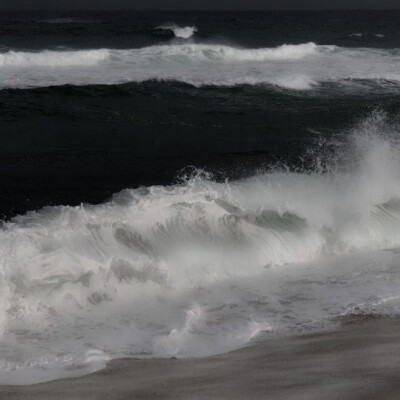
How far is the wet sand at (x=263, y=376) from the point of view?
434 centimetres

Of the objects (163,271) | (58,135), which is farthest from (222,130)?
(163,271)

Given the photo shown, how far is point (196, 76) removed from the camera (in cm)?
2283

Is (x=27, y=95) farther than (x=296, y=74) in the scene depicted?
No

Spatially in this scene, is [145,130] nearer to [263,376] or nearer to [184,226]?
[184,226]

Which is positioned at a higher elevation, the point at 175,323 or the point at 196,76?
the point at 196,76

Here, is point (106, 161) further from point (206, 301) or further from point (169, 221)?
point (206, 301)

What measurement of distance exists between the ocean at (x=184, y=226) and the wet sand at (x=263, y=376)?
18cm

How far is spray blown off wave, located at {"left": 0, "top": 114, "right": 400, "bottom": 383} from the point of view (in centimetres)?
541

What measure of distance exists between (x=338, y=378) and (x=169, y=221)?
358 cm

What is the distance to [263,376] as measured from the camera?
4617 mm

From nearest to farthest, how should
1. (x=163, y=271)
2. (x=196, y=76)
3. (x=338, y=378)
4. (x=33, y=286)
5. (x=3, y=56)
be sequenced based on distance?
(x=338, y=378), (x=33, y=286), (x=163, y=271), (x=196, y=76), (x=3, y=56)

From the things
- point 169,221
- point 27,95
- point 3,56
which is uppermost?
point 3,56

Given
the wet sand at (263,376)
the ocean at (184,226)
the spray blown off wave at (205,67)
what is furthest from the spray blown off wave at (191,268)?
the spray blown off wave at (205,67)

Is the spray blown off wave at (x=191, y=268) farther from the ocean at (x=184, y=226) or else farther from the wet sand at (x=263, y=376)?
the wet sand at (x=263, y=376)
